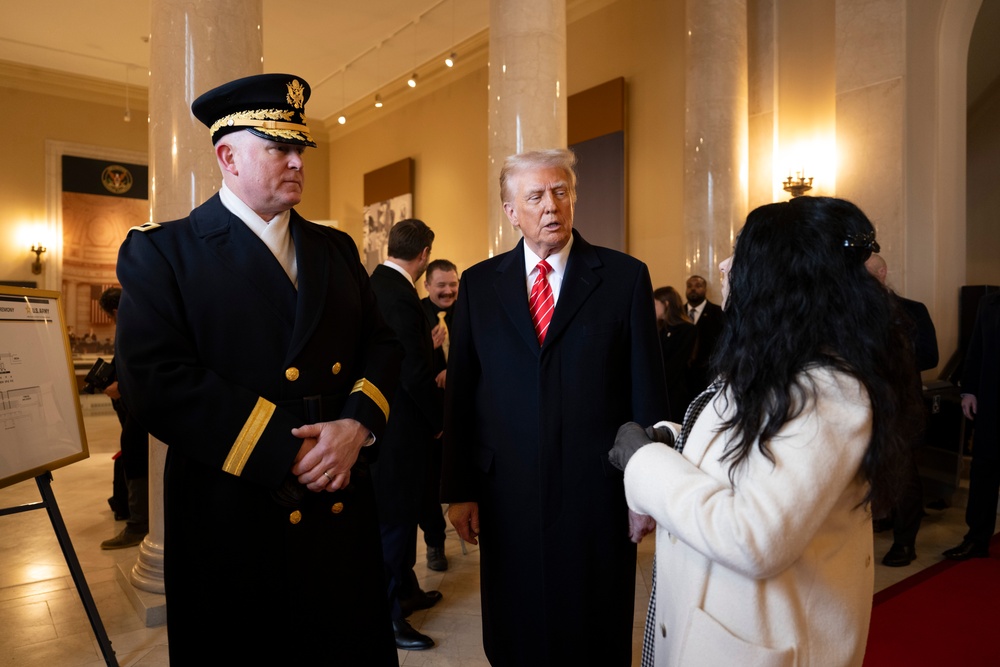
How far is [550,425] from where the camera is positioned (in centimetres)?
188

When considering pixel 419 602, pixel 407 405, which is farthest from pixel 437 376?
pixel 419 602

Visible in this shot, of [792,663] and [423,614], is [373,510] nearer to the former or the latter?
[792,663]

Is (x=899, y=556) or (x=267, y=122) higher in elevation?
(x=267, y=122)

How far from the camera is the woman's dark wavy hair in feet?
3.65

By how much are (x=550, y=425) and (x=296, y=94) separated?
108 cm

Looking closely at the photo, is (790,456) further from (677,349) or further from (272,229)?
(677,349)

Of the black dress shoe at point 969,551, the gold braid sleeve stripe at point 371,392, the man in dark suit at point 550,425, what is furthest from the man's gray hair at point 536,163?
the black dress shoe at point 969,551

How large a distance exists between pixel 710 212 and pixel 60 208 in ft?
35.6

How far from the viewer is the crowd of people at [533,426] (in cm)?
114

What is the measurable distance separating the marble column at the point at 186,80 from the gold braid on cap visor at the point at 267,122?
1529mm

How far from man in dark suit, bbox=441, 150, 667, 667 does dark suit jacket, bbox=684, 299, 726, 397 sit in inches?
129

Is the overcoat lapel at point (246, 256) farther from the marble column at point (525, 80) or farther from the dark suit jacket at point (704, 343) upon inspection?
the dark suit jacket at point (704, 343)

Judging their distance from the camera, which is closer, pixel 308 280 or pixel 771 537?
pixel 771 537

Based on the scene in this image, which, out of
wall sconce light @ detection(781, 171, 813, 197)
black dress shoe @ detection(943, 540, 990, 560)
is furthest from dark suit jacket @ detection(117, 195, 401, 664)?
wall sconce light @ detection(781, 171, 813, 197)
